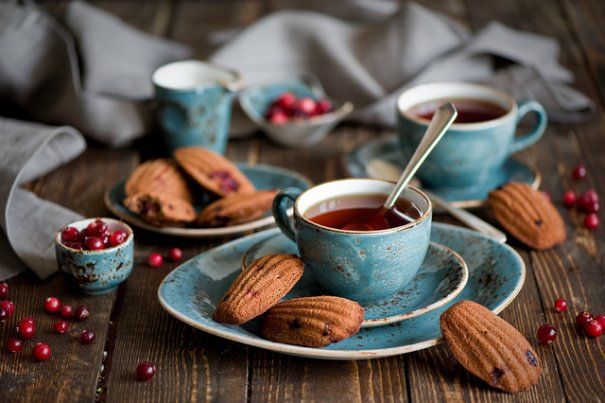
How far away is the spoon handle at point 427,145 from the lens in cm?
143

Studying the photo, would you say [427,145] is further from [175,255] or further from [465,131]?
[175,255]

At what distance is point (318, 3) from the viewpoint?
3008mm

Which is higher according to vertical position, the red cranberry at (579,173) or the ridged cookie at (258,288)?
the ridged cookie at (258,288)

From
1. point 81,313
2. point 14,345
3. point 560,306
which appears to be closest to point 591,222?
point 560,306

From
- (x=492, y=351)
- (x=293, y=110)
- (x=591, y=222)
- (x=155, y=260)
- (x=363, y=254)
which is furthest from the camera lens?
(x=293, y=110)

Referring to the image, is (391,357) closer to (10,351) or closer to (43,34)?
(10,351)

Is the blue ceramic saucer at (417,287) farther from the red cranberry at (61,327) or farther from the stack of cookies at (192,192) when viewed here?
the red cranberry at (61,327)

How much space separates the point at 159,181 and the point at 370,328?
0.66 metres

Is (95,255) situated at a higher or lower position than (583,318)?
lower

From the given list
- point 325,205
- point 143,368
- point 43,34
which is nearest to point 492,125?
point 325,205

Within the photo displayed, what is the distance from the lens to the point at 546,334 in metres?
1.34

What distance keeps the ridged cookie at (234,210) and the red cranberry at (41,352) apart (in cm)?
46

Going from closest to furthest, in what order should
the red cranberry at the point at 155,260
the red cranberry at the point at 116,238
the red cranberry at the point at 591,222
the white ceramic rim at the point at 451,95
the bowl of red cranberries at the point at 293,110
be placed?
the red cranberry at the point at 116,238, the red cranberry at the point at 155,260, the red cranberry at the point at 591,222, the white ceramic rim at the point at 451,95, the bowl of red cranberries at the point at 293,110

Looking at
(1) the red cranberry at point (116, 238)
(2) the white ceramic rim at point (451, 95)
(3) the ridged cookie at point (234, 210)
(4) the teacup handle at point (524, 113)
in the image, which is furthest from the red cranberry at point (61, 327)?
(4) the teacup handle at point (524, 113)
